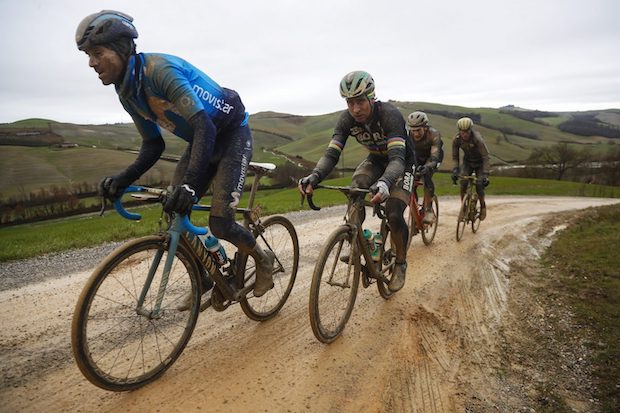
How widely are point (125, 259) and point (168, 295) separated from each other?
0.59 metres

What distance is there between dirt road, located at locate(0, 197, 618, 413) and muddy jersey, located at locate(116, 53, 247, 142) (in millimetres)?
2264

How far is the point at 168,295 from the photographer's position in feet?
11.7

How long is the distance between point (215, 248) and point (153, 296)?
2.47ft

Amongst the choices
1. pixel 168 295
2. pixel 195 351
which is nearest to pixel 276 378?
pixel 195 351

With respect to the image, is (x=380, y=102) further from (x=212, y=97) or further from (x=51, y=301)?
(x=51, y=301)

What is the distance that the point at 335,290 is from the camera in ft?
15.9

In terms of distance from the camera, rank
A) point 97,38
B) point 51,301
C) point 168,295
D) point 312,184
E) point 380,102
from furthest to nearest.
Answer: point 51,301
point 380,102
point 312,184
point 168,295
point 97,38

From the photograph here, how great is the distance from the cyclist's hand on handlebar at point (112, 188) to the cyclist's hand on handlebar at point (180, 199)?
670mm

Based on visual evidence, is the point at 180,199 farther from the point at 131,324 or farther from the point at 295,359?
the point at 131,324

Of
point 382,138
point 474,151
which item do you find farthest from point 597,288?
point 474,151

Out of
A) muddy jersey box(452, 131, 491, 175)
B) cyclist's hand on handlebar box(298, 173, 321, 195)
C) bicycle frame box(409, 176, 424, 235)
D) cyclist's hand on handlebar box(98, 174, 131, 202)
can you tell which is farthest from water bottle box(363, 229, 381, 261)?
muddy jersey box(452, 131, 491, 175)

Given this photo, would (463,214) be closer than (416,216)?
No

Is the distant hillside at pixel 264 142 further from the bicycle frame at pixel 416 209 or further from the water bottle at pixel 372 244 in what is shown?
the water bottle at pixel 372 244

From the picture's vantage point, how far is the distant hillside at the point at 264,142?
64.4 metres
